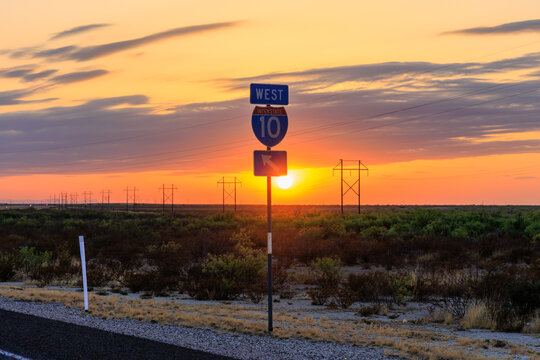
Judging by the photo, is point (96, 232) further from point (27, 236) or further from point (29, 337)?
point (29, 337)

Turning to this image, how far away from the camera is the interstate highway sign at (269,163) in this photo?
37.9ft

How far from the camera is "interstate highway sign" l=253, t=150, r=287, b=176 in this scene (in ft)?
37.9

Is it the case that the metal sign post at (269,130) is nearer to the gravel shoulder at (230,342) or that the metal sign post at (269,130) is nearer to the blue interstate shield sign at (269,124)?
the blue interstate shield sign at (269,124)

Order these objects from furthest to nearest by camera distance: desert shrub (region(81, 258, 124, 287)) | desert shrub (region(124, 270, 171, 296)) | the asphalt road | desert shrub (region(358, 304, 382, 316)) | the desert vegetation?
1. desert shrub (region(81, 258, 124, 287))
2. desert shrub (region(124, 270, 171, 296))
3. desert shrub (region(358, 304, 382, 316))
4. the desert vegetation
5. the asphalt road

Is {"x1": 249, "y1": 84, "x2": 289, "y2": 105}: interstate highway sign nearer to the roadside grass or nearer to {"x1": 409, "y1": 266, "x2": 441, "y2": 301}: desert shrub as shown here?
the roadside grass

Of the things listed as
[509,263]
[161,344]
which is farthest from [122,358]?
[509,263]

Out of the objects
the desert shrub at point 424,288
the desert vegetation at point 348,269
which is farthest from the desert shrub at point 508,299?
the desert shrub at point 424,288

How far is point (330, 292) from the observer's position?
19.9 m

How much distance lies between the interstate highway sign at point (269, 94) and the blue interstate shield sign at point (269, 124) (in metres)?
0.14

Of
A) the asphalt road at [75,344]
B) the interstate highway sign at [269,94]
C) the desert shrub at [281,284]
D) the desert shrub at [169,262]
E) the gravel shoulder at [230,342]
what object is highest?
the interstate highway sign at [269,94]

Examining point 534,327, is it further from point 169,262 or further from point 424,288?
point 169,262

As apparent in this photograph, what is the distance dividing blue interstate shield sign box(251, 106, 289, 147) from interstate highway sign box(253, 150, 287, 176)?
269 mm

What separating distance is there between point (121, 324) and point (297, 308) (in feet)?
24.8

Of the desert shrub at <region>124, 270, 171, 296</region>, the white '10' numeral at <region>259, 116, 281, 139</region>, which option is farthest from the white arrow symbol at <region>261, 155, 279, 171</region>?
the desert shrub at <region>124, 270, 171, 296</region>
